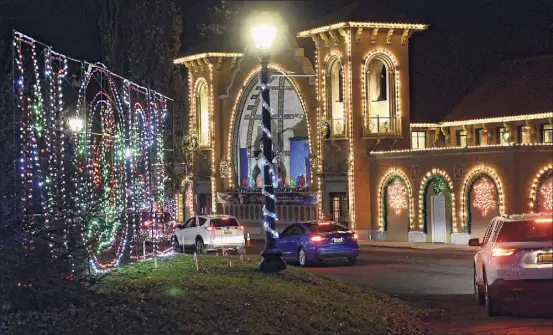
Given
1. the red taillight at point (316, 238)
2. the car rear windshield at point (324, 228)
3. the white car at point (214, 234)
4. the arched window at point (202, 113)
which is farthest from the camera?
the arched window at point (202, 113)

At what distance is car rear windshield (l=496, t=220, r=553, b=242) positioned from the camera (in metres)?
17.8

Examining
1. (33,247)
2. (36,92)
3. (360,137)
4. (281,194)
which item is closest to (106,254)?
(36,92)

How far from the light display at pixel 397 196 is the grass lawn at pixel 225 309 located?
2526cm

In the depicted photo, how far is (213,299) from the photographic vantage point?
1777cm

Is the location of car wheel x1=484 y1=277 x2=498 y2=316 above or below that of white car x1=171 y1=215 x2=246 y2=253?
below

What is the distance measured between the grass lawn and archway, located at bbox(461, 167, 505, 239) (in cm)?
2038

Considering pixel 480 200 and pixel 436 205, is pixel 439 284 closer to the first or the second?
pixel 480 200

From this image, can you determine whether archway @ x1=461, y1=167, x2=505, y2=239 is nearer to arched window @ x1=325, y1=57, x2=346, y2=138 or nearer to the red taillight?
arched window @ x1=325, y1=57, x2=346, y2=138

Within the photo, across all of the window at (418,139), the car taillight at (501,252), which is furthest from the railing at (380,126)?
the car taillight at (501,252)

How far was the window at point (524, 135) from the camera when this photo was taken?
44.3 metres

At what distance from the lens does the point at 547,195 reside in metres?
40.4

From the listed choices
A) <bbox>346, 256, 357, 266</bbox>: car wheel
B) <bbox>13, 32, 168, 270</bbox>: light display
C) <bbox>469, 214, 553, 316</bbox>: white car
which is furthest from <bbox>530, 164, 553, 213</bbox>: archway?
<bbox>469, 214, 553, 316</bbox>: white car

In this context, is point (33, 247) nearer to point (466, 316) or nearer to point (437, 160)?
point (466, 316)

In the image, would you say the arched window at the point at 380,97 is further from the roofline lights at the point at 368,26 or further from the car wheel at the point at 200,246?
the car wheel at the point at 200,246
